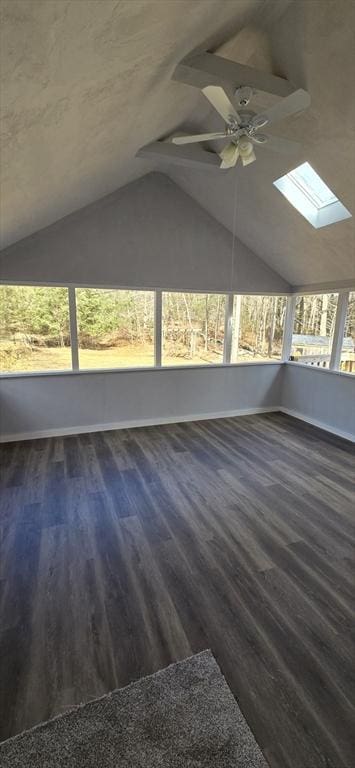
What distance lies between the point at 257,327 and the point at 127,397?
2574 mm

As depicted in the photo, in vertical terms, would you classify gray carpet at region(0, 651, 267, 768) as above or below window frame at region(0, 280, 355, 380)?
below

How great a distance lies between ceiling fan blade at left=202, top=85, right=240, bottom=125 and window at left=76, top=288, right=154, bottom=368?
274 centimetres

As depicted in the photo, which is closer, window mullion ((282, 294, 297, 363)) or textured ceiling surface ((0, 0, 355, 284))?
textured ceiling surface ((0, 0, 355, 284))

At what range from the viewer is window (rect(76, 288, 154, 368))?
14.9ft

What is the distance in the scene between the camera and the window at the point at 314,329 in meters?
5.11

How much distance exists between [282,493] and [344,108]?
3289 millimetres

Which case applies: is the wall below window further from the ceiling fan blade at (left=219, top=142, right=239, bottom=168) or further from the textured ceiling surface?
the ceiling fan blade at (left=219, top=142, right=239, bottom=168)

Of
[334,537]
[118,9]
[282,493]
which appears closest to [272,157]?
[118,9]

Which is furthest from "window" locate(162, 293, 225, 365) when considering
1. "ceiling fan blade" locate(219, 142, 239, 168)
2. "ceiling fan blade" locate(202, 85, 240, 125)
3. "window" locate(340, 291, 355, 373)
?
"ceiling fan blade" locate(202, 85, 240, 125)

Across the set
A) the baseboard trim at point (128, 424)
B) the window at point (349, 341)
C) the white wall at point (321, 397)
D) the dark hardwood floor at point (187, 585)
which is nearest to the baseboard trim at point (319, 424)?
the white wall at point (321, 397)

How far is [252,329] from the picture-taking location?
18.6ft

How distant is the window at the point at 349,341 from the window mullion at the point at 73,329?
3870 mm

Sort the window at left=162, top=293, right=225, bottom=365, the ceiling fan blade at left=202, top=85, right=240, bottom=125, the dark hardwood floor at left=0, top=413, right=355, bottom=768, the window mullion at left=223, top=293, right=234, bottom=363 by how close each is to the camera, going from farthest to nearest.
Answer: the window mullion at left=223, top=293, right=234, bottom=363 → the window at left=162, top=293, right=225, bottom=365 → the ceiling fan blade at left=202, top=85, right=240, bottom=125 → the dark hardwood floor at left=0, top=413, right=355, bottom=768

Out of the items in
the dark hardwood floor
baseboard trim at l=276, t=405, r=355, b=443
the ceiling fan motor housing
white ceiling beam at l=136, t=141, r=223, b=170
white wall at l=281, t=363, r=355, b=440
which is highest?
white ceiling beam at l=136, t=141, r=223, b=170
